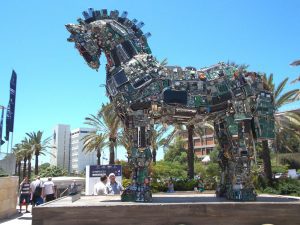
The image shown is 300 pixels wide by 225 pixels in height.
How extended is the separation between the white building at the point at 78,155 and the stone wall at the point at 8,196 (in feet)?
375

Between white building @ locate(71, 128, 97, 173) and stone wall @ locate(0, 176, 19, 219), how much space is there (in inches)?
4498

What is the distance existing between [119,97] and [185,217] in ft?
9.19

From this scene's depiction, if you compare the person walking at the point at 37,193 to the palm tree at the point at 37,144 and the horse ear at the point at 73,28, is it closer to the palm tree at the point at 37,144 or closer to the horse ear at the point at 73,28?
the horse ear at the point at 73,28

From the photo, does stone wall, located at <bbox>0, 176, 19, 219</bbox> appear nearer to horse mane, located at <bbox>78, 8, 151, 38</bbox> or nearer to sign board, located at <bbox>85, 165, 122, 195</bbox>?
sign board, located at <bbox>85, 165, 122, 195</bbox>

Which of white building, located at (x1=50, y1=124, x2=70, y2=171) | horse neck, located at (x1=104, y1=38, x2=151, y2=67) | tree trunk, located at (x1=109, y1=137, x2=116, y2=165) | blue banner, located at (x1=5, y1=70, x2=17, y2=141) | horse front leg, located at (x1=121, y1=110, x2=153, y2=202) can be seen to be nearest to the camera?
horse front leg, located at (x1=121, y1=110, x2=153, y2=202)

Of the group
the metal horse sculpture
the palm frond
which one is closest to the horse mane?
the metal horse sculpture

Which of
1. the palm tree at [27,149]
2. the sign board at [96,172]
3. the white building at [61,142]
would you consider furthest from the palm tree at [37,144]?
the white building at [61,142]

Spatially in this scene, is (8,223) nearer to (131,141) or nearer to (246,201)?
(131,141)

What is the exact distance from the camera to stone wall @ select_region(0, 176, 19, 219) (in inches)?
480

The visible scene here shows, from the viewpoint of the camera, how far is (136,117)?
7.24m

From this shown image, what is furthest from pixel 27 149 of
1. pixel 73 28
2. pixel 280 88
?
pixel 73 28

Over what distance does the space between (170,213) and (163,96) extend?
2391mm

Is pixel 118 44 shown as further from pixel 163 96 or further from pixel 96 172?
pixel 96 172

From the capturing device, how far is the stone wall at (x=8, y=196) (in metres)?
12.2
